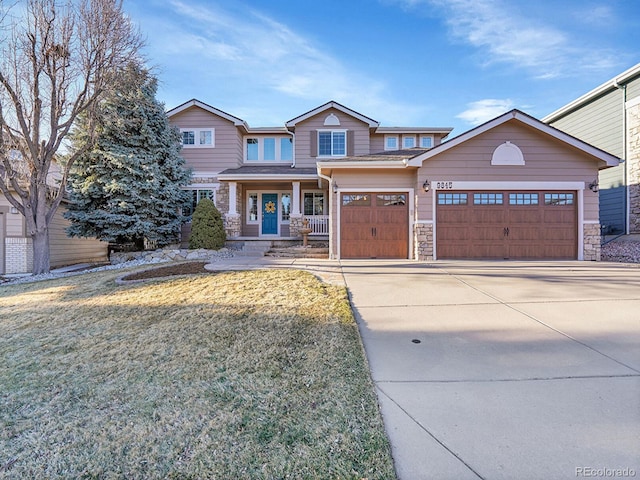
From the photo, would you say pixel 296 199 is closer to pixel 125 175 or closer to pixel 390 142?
pixel 390 142

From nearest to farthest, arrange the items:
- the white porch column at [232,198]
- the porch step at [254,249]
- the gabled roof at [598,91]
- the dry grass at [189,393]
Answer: the dry grass at [189,393] → the porch step at [254,249] → the gabled roof at [598,91] → the white porch column at [232,198]

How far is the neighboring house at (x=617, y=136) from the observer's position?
12344mm

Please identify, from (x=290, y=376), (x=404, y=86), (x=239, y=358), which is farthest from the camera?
(x=404, y=86)

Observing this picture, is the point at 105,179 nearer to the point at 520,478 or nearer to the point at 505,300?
the point at 505,300

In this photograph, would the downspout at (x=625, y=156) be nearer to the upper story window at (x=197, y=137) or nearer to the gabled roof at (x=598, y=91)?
the gabled roof at (x=598, y=91)

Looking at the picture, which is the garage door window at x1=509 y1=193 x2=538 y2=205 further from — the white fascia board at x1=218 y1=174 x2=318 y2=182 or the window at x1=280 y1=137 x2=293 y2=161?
the window at x1=280 y1=137 x2=293 y2=161

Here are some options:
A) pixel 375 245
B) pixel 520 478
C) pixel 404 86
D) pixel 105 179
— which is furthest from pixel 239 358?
pixel 404 86

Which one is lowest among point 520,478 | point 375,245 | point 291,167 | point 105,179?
point 520,478

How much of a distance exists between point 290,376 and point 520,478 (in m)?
1.75

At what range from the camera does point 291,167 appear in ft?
50.3

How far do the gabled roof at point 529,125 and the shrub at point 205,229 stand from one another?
7236 mm

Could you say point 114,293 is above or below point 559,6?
below

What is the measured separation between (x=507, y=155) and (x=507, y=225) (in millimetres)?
2297

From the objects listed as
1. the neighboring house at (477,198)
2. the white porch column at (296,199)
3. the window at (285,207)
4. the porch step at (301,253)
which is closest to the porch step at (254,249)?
the porch step at (301,253)
